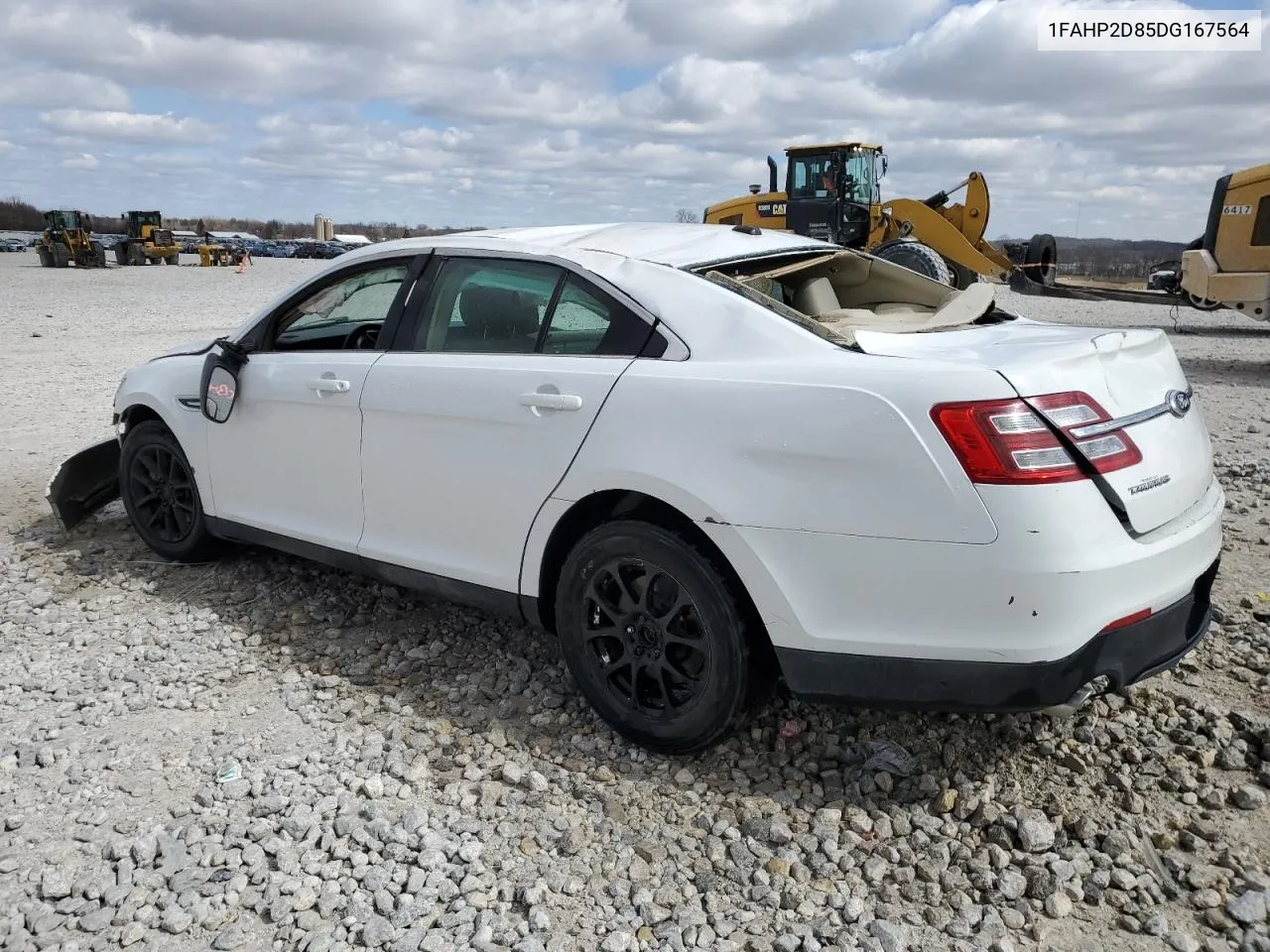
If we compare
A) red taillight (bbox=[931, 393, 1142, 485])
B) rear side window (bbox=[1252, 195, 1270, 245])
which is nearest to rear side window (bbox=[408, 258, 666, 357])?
red taillight (bbox=[931, 393, 1142, 485])

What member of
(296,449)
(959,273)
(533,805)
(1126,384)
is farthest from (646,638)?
(959,273)

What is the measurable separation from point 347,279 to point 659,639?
221cm

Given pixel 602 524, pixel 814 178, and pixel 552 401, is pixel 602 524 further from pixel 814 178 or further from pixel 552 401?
pixel 814 178

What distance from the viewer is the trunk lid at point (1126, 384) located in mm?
2656

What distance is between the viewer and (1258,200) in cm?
1302

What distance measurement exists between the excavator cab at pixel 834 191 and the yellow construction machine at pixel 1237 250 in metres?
5.86

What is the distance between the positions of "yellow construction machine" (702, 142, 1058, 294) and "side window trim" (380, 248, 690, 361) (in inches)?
557

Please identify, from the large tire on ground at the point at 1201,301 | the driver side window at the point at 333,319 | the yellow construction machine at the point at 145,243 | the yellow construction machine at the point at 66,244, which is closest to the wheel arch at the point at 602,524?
the driver side window at the point at 333,319

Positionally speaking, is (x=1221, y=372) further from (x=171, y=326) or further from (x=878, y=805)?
(x=171, y=326)

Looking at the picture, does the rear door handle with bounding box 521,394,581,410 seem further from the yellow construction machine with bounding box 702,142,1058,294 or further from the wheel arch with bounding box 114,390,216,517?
the yellow construction machine with bounding box 702,142,1058,294

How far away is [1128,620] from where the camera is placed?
2.66 meters

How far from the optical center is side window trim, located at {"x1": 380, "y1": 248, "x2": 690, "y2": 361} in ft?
10.3

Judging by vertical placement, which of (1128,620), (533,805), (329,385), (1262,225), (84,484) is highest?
(1262,225)

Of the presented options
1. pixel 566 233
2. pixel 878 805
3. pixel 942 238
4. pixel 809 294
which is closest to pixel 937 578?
pixel 878 805
